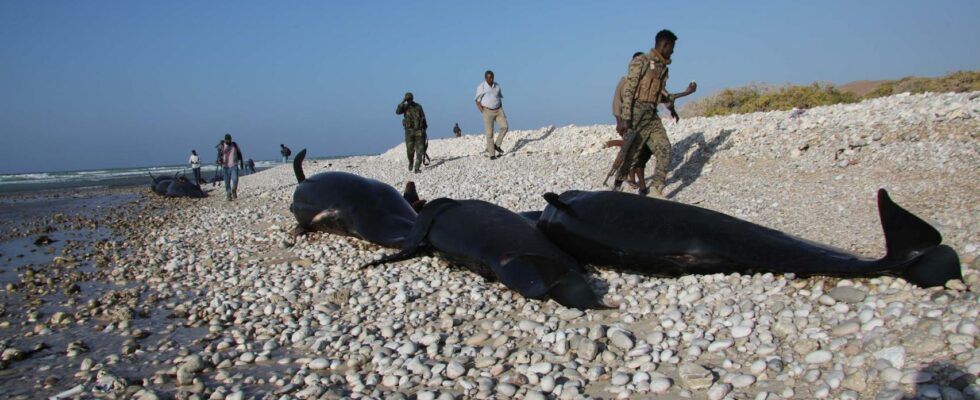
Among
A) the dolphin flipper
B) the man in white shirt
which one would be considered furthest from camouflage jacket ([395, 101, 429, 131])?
the dolphin flipper

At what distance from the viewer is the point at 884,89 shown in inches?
917

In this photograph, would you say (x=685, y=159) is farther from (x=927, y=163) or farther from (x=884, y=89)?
(x=884, y=89)

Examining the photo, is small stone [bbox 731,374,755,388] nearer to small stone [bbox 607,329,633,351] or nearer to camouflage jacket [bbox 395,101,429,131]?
small stone [bbox 607,329,633,351]

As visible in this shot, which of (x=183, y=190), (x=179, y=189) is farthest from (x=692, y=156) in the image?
(x=179, y=189)

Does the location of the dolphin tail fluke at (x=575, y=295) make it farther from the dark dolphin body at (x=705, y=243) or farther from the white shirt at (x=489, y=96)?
the white shirt at (x=489, y=96)

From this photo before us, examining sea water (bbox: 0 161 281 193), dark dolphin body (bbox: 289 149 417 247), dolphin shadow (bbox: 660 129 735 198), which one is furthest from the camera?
sea water (bbox: 0 161 281 193)

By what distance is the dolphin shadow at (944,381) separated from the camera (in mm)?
2240

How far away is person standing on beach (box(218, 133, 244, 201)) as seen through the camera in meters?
15.1

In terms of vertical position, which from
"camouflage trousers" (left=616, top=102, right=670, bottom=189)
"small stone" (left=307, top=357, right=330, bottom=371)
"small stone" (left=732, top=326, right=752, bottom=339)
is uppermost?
"camouflage trousers" (left=616, top=102, right=670, bottom=189)

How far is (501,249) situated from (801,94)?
2142cm

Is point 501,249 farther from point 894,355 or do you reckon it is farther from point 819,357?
point 894,355

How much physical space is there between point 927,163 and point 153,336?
932 centimetres

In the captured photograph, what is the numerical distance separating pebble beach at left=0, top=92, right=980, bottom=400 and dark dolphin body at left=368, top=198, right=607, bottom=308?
16 cm

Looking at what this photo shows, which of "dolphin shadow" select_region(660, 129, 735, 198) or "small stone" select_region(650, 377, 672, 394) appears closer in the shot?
"small stone" select_region(650, 377, 672, 394)
